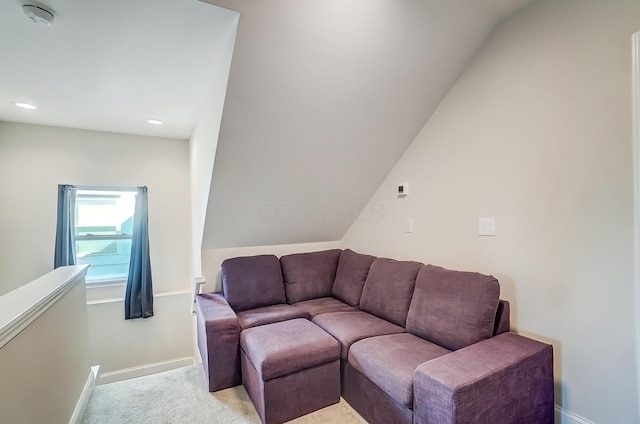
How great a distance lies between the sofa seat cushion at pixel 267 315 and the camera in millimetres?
2375

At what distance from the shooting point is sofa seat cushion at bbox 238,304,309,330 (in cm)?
238

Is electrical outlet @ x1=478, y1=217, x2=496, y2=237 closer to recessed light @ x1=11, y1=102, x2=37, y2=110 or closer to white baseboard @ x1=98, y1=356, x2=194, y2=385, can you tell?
white baseboard @ x1=98, y1=356, x2=194, y2=385

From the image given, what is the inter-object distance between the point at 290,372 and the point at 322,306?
0.94 meters

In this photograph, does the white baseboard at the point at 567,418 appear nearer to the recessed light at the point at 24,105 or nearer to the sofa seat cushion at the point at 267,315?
the sofa seat cushion at the point at 267,315

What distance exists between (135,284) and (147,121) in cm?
195

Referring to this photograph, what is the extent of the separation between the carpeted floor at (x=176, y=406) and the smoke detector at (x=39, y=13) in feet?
7.64

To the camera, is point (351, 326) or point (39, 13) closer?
point (39, 13)

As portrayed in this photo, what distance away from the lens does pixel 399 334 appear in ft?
6.82

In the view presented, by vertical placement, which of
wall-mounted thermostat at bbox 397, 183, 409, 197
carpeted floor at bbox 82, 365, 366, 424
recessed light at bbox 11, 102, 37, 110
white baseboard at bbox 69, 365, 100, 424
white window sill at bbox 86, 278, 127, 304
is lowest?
carpeted floor at bbox 82, 365, 366, 424

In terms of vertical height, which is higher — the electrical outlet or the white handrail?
the electrical outlet

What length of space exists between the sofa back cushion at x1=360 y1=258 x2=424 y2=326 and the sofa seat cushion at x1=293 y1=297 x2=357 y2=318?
186 millimetres

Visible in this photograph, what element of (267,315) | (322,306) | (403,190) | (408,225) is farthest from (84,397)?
(403,190)

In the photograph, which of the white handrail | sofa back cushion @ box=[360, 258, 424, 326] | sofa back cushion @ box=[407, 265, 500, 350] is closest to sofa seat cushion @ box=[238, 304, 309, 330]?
sofa back cushion @ box=[360, 258, 424, 326]

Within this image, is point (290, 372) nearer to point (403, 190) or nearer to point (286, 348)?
point (286, 348)
